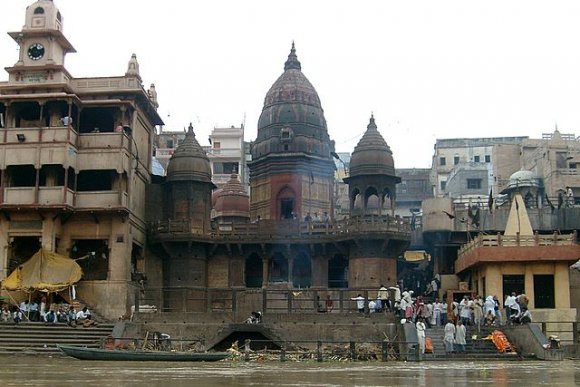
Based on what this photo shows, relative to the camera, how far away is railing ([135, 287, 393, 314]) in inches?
1309

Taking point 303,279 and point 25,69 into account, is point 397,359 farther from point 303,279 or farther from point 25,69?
point 25,69

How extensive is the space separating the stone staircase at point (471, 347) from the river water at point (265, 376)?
5258 mm

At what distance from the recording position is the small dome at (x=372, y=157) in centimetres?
4188

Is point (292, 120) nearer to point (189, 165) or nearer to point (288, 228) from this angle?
point (189, 165)

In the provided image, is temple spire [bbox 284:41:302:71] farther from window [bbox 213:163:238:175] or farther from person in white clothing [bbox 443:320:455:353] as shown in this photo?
window [bbox 213:163:238:175]

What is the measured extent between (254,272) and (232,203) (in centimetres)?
907

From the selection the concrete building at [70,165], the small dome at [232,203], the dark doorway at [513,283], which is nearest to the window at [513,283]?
the dark doorway at [513,283]

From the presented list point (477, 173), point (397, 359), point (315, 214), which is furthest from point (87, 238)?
point (477, 173)

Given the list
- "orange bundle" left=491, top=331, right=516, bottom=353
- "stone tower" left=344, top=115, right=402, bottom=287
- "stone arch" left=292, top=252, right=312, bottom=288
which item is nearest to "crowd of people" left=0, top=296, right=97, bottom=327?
"stone arch" left=292, top=252, right=312, bottom=288

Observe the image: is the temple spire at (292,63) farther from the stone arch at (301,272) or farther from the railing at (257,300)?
the railing at (257,300)

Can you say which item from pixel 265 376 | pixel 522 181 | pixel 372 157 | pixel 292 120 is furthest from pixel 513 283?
pixel 265 376

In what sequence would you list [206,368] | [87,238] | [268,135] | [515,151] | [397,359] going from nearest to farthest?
1. [206,368]
2. [397,359]
3. [87,238]
4. [268,135]
5. [515,151]

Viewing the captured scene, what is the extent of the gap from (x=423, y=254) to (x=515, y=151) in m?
25.8

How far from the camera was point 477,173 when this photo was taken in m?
69.8
